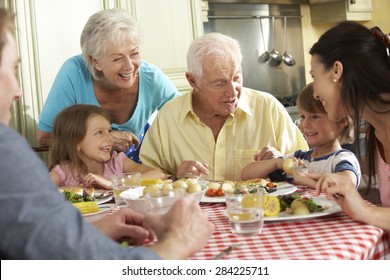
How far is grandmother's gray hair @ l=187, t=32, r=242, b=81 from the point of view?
2367mm

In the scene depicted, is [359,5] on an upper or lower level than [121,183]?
upper

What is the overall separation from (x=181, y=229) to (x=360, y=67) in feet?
2.80

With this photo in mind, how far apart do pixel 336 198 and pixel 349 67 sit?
447 millimetres

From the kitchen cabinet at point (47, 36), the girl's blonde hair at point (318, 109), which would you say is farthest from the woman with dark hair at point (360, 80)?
the kitchen cabinet at point (47, 36)

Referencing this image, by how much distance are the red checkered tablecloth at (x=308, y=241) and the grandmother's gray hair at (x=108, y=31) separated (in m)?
1.50

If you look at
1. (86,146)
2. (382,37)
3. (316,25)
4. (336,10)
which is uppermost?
(336,10)

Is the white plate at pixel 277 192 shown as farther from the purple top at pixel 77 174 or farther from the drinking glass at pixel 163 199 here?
the purple top at pixel 77 174

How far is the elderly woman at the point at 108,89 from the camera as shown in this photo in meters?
2.85

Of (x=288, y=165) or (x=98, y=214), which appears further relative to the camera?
(x=288, y=165)

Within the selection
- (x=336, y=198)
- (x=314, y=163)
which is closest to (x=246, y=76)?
(x=314, y=163)

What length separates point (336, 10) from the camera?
17.1ft

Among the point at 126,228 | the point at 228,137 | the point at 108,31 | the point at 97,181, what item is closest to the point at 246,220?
the point at 126,228

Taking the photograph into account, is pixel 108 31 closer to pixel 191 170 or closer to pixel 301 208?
pixel 191 170
